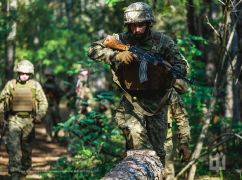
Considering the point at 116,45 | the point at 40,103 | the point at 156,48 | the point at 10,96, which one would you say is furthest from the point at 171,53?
the point at 10,96

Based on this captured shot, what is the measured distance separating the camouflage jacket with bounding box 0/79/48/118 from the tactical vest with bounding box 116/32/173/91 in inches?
130

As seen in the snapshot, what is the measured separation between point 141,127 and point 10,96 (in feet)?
11.8

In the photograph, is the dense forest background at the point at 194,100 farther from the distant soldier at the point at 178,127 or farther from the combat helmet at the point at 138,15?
the combat helmet at the point at 138,15

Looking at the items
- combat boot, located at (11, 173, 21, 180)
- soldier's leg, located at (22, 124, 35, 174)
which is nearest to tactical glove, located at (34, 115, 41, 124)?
soldier's leg, located at (22, 124, 35, 174)

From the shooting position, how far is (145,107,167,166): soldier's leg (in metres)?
→ 7.53

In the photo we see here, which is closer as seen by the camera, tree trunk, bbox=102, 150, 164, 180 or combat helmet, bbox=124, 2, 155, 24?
tree trunk, bbox=102, 150, 164, 180

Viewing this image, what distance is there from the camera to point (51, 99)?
58.7 feet

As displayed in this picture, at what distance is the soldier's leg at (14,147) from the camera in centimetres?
1014

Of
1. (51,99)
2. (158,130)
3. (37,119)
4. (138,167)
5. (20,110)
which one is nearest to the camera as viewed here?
(138,167)

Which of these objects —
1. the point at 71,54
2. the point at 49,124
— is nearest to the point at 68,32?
the point at 71,54

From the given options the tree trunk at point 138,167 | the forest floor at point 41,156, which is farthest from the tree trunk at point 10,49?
the tree trunk at point 138,167

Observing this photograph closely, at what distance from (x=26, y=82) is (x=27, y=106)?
41cm

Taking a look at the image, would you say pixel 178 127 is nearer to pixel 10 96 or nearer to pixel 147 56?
pixel 147 56

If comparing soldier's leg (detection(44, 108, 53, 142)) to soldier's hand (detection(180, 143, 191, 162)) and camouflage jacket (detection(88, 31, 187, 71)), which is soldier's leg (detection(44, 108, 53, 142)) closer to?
soldier's hand (detection(180, 143, 191, 162))
